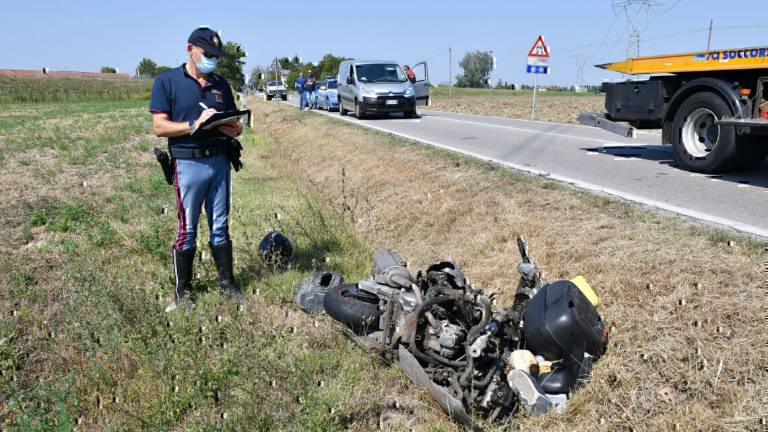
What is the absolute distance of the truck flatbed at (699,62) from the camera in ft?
22.1

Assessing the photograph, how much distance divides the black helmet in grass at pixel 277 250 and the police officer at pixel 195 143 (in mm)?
665

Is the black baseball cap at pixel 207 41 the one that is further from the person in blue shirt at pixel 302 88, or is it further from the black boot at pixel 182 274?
the person in blue shirt at pixel 302 88

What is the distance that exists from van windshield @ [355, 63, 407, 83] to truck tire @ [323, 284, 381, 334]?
16.9 meters

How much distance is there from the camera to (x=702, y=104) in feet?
24.5

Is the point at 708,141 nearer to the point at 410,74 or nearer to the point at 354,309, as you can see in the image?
the point at 354,309

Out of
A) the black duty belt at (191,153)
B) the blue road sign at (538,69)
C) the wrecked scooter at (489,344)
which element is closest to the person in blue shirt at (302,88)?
the blue road sign at (538,69)

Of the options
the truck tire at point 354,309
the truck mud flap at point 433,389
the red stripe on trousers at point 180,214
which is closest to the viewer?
the truck mud flap at point 433,389

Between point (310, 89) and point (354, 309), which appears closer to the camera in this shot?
point (354, 309)

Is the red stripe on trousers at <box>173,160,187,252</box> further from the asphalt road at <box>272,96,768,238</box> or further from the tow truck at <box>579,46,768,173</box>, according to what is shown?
the tow truck at <box>579,46,768,173</box>

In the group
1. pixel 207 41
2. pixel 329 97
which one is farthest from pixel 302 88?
pixel 207 41

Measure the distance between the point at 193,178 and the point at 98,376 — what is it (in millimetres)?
1521

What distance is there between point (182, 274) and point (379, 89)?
51.4 ft

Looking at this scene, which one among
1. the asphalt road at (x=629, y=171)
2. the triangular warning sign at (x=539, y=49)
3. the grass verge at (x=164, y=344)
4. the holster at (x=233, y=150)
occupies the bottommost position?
the grass verge at (x=164, y=344)

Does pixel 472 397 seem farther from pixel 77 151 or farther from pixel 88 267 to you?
pixel 77 151
